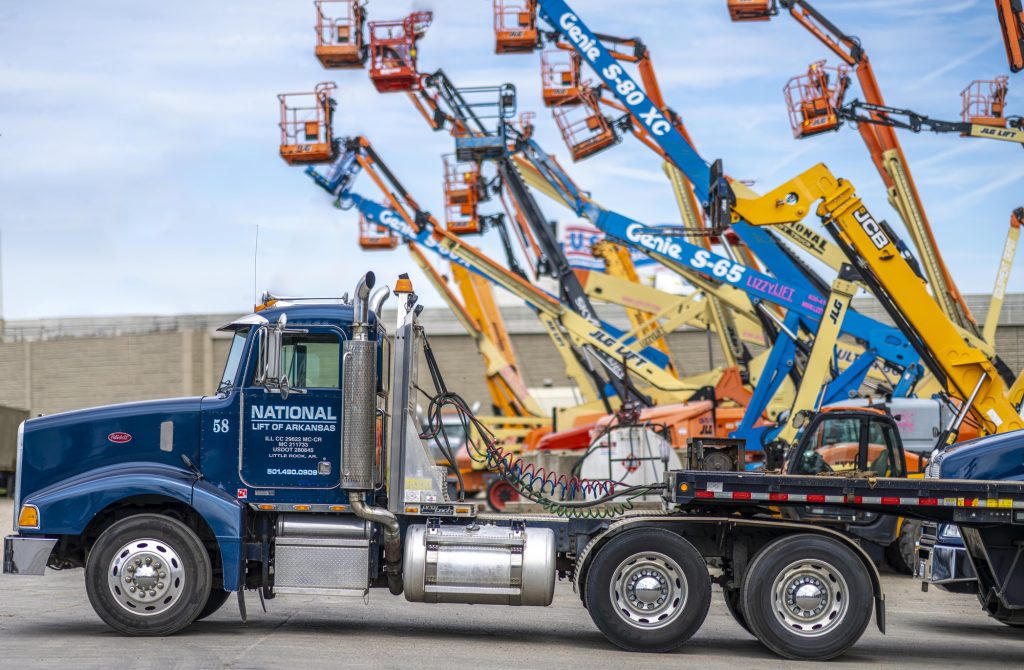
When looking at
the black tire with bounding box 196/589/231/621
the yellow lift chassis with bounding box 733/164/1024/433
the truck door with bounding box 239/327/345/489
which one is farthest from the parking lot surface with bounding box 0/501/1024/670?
the yellow lift chassis with bounding box 733/164/1024/433

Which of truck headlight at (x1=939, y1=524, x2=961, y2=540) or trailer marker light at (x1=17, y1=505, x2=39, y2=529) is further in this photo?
truck headlight at (x1=939, y1=524, x2=961, y2=540)

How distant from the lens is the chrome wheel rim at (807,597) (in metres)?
10.8

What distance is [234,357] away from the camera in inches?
451

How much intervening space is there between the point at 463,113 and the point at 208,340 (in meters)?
24.2

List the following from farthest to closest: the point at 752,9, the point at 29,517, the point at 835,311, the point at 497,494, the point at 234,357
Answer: the point at 752,9, the point at 497,494, the point at 835,311, the point at 234,357, the point at 29,517

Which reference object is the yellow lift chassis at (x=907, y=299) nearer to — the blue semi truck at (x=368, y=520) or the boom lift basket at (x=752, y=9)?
the blue semi truck at (x=368, y=520)

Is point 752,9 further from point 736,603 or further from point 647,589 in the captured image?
point 647,589

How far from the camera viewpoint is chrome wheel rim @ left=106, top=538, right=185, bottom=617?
10.8 metres

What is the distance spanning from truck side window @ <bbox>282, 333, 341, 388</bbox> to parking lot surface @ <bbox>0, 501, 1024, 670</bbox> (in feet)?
7.30

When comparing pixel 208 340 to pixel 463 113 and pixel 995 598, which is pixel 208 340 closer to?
pixel 463 113

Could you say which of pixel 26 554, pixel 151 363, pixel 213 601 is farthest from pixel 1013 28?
pixel 151 363

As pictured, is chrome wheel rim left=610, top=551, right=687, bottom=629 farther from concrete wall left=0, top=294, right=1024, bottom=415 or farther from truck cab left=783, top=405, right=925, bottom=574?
concrete wall left=0, top=294, right=1024, bottom=415

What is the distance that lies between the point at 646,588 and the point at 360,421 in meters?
2.80

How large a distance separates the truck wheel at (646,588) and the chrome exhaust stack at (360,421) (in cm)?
184
